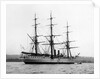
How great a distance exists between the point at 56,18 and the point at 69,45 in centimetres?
26

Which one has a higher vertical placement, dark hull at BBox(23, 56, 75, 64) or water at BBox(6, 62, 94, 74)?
dark hull at BBox(23, 56, 75, 64)

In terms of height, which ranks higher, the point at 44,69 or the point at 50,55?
the point at 50,55

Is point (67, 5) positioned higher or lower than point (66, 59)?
higher

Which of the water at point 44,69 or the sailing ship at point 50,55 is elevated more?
the sailing ship at point 50,55

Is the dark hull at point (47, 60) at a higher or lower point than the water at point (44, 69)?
higher

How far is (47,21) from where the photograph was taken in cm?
284

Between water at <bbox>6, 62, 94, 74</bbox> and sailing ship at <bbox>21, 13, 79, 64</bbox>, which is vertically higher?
sailing ship at <bbox>21, 13, 79, 64</bbox>

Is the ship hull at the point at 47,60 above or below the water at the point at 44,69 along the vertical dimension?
above

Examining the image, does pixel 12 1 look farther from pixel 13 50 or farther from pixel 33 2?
pixel 13 50
